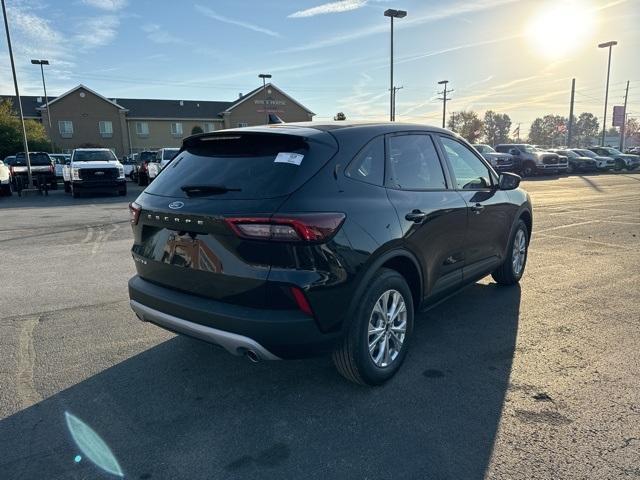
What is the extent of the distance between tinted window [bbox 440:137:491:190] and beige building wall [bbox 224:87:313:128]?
181 feet

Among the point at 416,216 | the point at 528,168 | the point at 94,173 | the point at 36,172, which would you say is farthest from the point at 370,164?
the point at 528,168

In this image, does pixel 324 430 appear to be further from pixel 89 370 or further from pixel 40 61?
pixel 40 61

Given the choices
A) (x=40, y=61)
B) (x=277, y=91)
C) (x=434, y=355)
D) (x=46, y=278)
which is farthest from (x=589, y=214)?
(x=277, y=91)

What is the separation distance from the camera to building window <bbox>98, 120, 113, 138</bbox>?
5545 cm

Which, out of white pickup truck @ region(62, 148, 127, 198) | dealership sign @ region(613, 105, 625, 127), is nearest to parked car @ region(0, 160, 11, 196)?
white pickup truck @ region(62, 148, 127, 198)

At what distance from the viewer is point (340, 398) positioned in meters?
3.21

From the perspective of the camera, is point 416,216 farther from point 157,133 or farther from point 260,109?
point 157,133

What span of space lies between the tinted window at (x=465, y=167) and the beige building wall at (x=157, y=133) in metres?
56.1

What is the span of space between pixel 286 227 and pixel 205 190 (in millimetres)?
716

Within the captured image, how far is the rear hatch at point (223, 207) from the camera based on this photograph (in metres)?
2.79

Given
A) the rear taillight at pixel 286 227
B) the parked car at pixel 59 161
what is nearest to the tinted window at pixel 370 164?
the rear taillight at pixel 286 227

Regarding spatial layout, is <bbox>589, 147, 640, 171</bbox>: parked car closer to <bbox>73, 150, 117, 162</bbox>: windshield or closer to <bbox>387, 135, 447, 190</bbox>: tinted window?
<bbox>73, 150, 117, 162</bbox>: windshield

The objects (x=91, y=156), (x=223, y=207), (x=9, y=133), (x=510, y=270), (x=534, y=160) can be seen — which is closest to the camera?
(x=223, y=207)

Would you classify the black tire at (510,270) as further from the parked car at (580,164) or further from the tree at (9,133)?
the tree at (9,133)
